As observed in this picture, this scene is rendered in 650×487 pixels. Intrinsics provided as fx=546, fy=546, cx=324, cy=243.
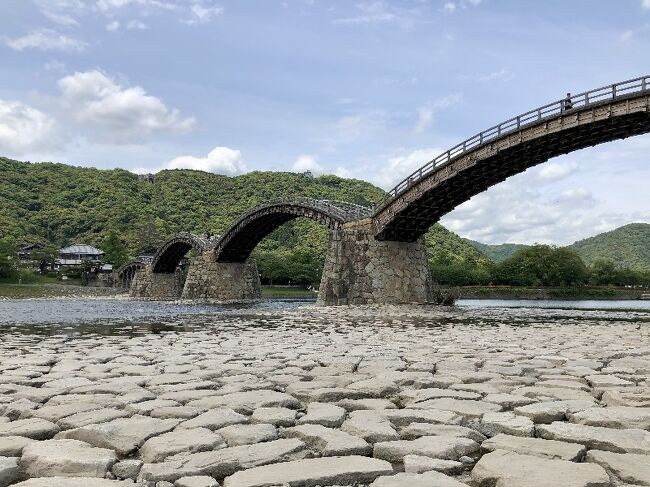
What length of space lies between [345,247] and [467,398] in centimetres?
2429

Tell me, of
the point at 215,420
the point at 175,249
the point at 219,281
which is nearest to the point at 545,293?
the point at 219,281

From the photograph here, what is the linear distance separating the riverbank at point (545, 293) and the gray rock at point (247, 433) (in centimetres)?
6594

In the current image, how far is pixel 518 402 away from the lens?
161 inches

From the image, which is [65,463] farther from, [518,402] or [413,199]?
[413,199]

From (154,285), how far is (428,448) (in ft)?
206

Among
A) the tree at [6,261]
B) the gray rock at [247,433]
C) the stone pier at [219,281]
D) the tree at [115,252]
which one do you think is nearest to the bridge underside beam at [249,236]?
the stone pier at [219,281]

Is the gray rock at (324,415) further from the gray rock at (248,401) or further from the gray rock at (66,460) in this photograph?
the gray rock at (66,460)

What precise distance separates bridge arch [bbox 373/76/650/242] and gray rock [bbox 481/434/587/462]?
1990 cm

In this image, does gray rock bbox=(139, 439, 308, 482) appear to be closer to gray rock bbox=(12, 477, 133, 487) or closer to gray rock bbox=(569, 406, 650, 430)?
gray rock bbox=(12, 477, 133, 487)

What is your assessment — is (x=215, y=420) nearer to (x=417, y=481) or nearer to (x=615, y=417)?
(x=417, y=481)

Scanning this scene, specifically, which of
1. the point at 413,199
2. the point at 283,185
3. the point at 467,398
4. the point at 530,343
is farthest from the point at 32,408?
the point at 283,185

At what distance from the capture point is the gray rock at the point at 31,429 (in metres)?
3.29

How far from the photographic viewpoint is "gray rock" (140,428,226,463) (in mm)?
2844

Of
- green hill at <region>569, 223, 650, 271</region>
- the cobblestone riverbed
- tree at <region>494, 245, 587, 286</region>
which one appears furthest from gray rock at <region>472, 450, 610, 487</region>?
green hill at <region>569, 223, 650, 271</region>
